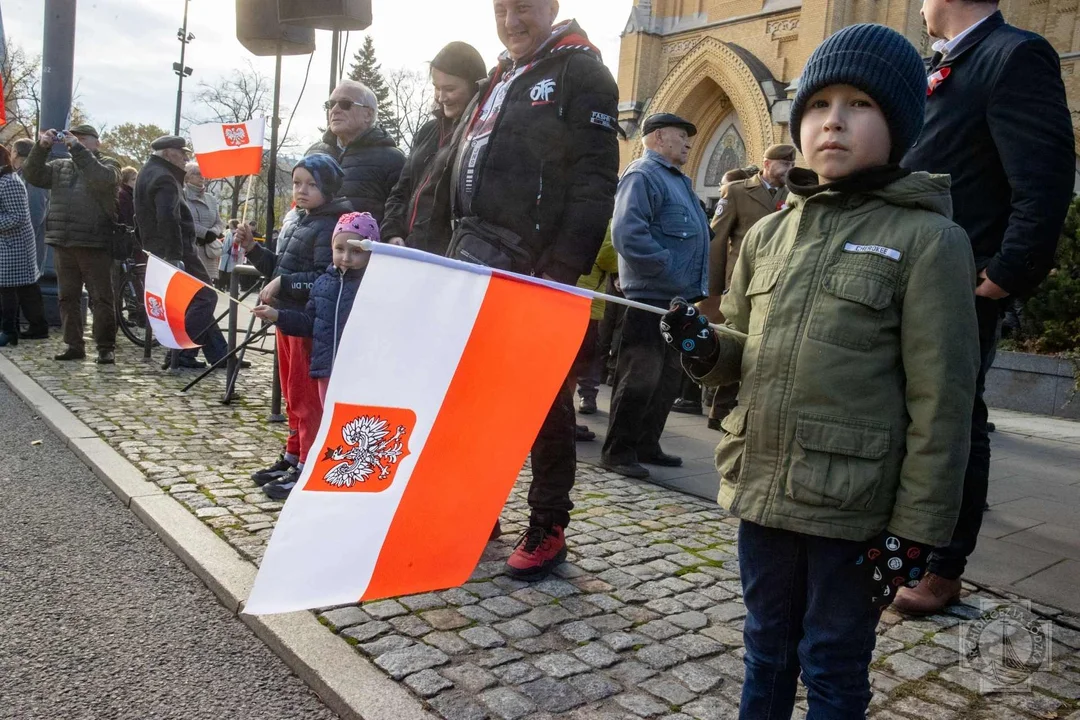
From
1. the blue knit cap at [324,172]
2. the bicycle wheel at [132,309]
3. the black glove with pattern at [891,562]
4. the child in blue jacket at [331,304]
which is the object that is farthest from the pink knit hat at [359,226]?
the bicycle wheel at [132,309]

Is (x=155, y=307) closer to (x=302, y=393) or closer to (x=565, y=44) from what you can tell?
(x=302, y=393)

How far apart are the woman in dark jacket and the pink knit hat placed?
53 mm

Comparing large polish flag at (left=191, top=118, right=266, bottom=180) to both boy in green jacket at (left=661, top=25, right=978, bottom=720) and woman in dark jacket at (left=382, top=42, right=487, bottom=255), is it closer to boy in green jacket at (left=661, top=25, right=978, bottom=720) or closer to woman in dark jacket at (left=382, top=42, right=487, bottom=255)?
woman in dark jacket at (left=382, top=42, right=487, bottom=255)

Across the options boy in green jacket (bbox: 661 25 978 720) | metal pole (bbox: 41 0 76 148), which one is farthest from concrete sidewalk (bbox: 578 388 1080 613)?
metal pole (bbox: 41 0 76 148)

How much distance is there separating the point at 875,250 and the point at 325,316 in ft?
9.53

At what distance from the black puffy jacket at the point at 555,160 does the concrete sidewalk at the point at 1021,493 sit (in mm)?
2057

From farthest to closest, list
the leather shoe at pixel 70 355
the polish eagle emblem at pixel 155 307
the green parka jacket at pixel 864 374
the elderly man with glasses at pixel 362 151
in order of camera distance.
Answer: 1. the leather shoe at pixel 70 355
2. the polish eagle emblem at pixel 155 307
3. the elderly man with glasses at pixel 362 151
4. the green parka jacket at pixel 864 374

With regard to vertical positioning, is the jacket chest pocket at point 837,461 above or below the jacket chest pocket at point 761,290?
below

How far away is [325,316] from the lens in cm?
428

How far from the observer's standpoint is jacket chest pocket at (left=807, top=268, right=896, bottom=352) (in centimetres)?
191

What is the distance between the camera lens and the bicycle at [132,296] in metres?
10.2

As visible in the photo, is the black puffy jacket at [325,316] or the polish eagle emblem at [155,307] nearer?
the black puffy jacket at [325,316]

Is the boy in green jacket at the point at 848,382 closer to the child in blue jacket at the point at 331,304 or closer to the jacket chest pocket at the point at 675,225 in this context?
the child in blue jacket at the point at 331,304

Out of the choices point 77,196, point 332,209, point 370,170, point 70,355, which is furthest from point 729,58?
point 332,209
